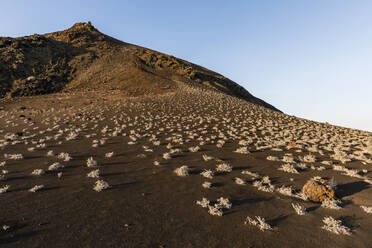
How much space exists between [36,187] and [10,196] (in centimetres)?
74

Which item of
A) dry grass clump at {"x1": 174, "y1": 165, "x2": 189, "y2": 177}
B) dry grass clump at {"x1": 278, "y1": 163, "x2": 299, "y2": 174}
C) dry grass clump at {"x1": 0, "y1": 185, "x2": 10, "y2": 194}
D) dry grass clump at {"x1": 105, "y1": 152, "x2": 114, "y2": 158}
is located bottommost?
dry grass clump at {"x1": 0, "y1": 185, "x2": 10, "y2": 194}

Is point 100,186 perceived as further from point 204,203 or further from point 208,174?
point 208,174

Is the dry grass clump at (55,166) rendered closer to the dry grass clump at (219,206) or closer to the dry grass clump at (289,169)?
the dry grass clump at (219,206)

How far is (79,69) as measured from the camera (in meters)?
49.4

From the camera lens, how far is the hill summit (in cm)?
4125

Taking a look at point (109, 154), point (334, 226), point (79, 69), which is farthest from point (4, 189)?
point (79, 69)

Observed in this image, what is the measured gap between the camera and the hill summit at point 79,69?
41250mm

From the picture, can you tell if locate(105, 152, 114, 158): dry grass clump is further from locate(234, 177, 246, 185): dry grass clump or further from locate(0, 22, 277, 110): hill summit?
locate(0, 22, 277, 110): hill summit

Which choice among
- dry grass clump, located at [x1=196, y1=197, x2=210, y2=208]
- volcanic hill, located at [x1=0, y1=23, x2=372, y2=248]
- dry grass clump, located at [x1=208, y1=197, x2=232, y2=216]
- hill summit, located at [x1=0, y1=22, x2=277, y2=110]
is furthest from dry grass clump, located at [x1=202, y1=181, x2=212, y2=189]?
hill summit, located at [x1=0, y1=22, x2=277, y2=110]

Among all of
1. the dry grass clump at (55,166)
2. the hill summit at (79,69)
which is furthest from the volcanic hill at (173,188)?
the hill summit at (79,69)

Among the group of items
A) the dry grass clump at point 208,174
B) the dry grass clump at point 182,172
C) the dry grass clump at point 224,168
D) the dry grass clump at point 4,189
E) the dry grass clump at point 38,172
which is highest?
the dry grass clump at point 224,168

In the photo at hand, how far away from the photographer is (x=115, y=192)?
7309mm

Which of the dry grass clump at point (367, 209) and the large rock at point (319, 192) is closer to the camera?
the dry grass clump at point (367, 209)

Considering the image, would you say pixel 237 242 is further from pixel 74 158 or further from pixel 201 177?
pixel 74 158
